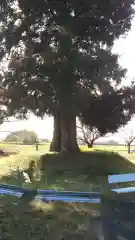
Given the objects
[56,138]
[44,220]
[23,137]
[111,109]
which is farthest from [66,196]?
[23,137]

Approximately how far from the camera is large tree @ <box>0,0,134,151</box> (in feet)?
43.4

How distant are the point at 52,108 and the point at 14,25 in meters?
3.98

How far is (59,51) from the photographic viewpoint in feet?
43.8

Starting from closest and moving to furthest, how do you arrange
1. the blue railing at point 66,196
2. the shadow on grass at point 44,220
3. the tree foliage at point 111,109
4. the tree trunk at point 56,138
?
the shadow on grass at point 44,220 < the blue railing at point 66,196 < the tree foliage at point 111,109 < the tree trunk at point 56,138

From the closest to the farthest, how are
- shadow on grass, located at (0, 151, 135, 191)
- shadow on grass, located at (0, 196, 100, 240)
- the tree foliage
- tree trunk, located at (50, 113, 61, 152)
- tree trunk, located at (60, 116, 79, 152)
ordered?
shadow on grass, located at (0, 196, 100, 240), shadow on grass, located at (0, 151, 135, 191), the tree foliage, tree trunk, located at (60, 116, 79, 152), tree trunk, located at (50, 113, 61, 152)

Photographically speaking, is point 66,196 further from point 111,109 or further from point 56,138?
point 56,138

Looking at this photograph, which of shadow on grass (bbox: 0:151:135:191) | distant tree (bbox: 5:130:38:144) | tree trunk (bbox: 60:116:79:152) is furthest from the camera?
distant tree (bbox: 5:130:38:144)

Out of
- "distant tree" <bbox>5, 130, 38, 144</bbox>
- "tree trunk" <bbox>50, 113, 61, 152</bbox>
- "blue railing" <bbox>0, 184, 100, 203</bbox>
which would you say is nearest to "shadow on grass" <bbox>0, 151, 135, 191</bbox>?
"blue railing" <bbox>0, 184, 100, 203</bbox>

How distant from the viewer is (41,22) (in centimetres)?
1480

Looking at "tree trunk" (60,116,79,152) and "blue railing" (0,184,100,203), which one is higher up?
"tree trunk" (60,116,79,152)

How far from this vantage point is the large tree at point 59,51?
43.4ft

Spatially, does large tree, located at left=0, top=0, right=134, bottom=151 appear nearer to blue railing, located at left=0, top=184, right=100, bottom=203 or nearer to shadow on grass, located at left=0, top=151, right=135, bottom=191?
shadow on grass, located at left=0, top=151, right=135, bottom=191

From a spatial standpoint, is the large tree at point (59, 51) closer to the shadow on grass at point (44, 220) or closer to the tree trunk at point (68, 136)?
the tree trunk at point (68, 136)

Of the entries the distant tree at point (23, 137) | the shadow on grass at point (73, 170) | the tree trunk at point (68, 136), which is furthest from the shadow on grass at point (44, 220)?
the distant tree at point (23, 137)
